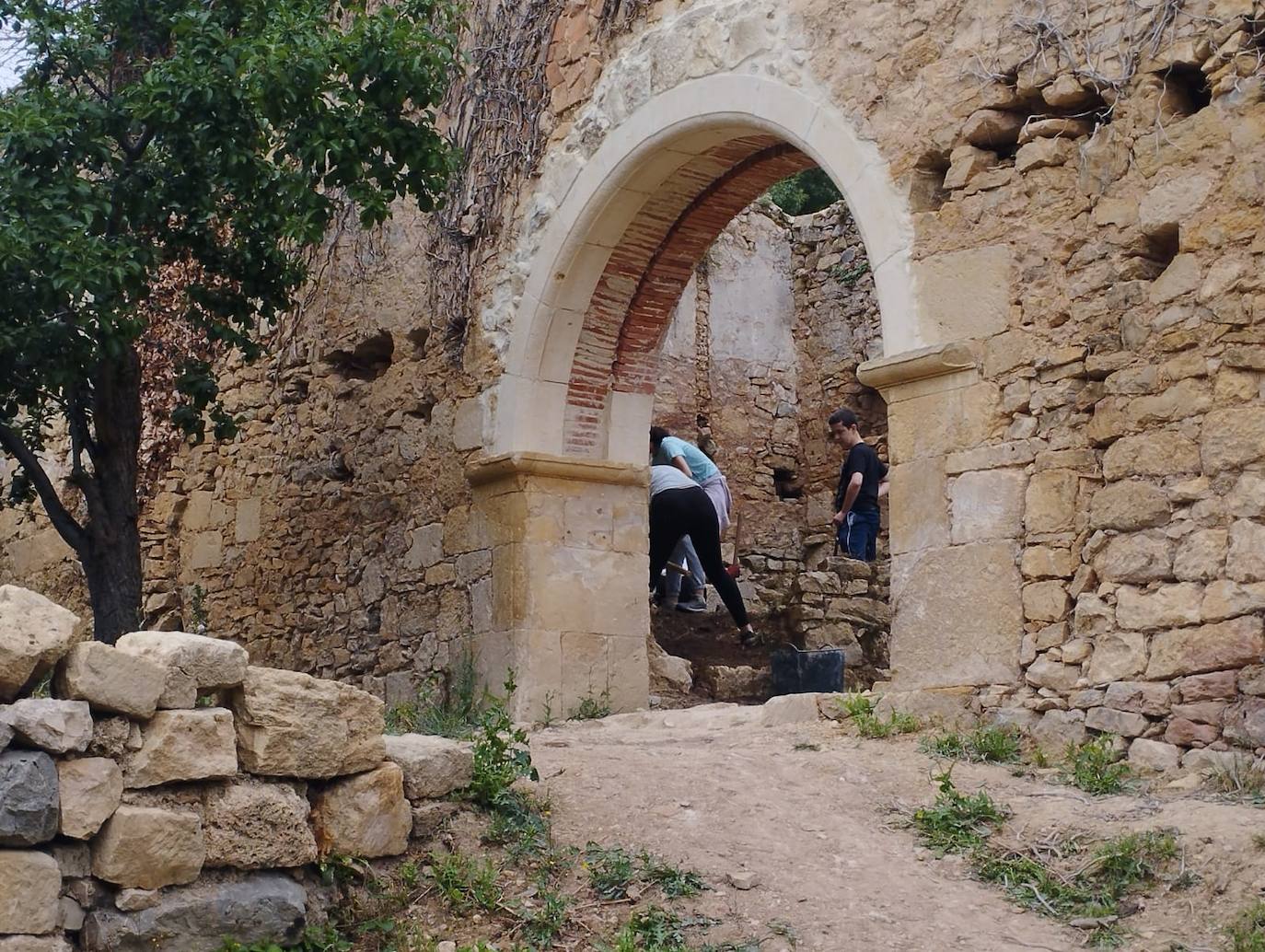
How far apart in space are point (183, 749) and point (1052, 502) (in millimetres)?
3080

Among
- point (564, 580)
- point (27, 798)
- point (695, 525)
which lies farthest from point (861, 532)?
point (27, 798)

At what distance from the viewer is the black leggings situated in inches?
354

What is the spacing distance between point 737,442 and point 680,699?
4.20 meters

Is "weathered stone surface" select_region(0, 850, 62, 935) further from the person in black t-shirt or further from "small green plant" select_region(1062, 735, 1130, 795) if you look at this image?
the person in black t-shirt

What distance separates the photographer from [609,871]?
183 inches

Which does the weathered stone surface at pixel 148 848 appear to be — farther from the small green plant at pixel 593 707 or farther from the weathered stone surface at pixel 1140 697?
the small green plant at pixel 593 707

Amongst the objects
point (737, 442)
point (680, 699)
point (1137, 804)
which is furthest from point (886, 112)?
point (737, 442)

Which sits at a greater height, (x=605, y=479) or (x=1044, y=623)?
(x=605, y=479)

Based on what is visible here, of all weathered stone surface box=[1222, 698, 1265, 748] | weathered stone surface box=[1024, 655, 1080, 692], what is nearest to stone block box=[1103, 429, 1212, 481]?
weathered stone surface box=[1024, 655, 1080, 692]

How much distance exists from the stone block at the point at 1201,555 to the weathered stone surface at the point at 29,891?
11.6ft

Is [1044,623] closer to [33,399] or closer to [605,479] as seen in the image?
[605,479]

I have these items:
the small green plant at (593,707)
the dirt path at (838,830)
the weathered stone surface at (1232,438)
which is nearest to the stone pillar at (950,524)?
the dirt path at (838,830)

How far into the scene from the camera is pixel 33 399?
24.5 feet

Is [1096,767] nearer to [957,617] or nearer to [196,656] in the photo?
[957,617]
